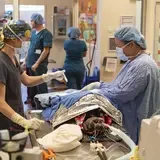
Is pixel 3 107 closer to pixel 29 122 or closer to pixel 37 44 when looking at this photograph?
pixel 29 122

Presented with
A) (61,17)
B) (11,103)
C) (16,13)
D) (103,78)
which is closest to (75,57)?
(103,78)

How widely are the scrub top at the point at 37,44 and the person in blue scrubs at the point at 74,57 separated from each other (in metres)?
0.29

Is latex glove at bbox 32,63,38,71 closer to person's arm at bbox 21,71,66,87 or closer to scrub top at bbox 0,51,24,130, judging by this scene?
person's arm at bbox 21,71,66,87

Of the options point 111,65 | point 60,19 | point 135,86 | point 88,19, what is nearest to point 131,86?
point 135,86

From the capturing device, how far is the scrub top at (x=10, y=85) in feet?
6.39

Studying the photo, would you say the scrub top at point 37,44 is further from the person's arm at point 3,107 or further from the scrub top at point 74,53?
the person's arm at point 3,107

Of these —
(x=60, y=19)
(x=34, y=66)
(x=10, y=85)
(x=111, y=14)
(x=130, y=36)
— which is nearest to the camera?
(x=10, y=85)

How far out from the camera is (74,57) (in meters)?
4.69

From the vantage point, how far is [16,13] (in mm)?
5672

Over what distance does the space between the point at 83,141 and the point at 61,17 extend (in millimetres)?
5306

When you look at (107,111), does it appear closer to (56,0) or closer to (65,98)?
(65,98)

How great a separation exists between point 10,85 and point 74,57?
108 inches

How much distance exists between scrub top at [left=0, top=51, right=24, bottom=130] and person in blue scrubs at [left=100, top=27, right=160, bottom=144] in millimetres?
649

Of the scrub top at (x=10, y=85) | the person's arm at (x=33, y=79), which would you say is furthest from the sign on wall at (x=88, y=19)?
the scrub top at (x=10, y=85)
